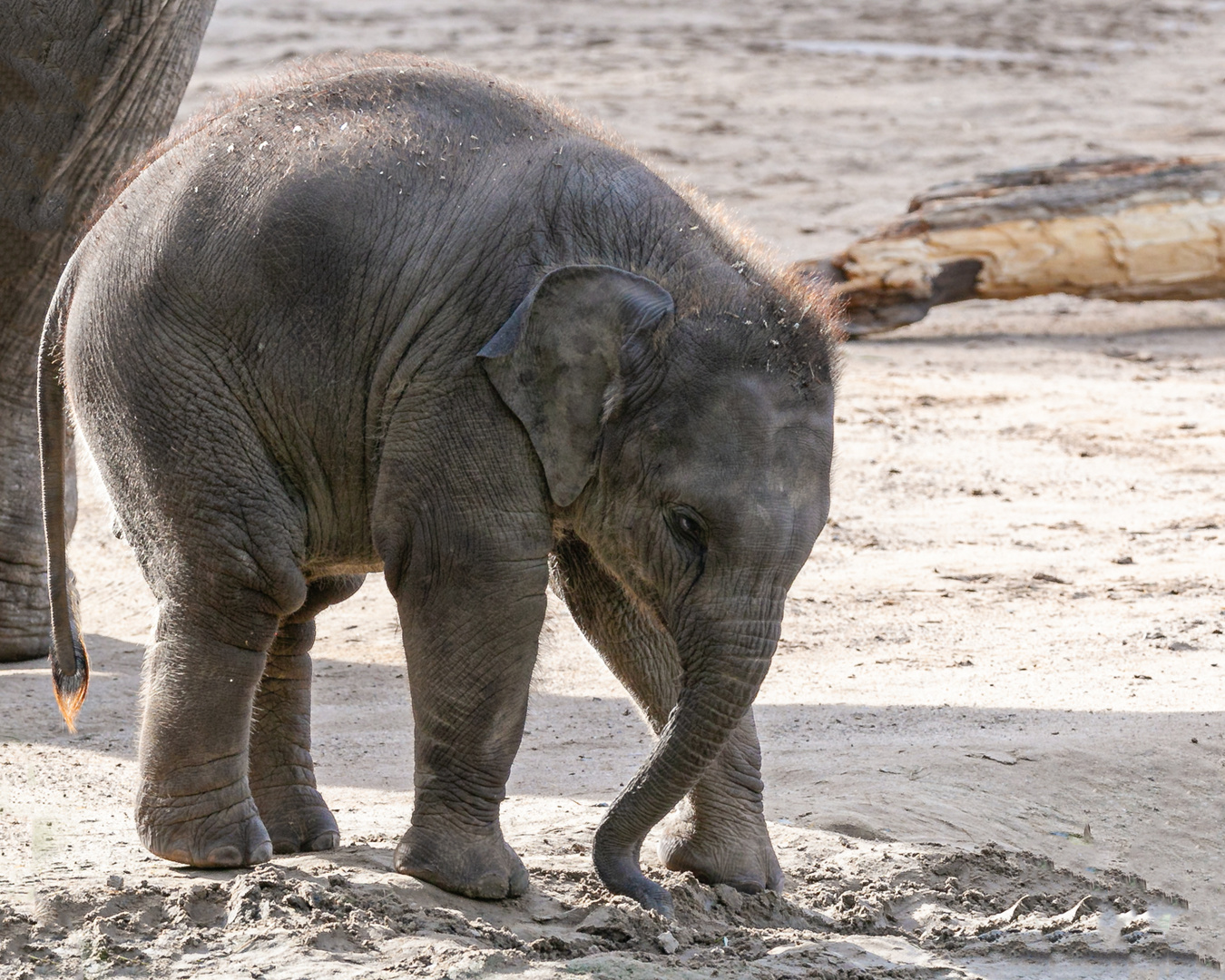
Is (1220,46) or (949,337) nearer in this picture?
(949,337)

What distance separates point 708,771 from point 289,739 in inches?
45.8

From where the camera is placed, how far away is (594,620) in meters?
4.79

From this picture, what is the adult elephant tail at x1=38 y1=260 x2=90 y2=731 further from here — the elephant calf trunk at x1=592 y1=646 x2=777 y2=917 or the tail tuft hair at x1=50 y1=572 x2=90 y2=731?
the elephant calf trunk at x1=592 y1=646 x2=777 y2=917

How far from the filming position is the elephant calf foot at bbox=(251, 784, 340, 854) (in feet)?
15.9

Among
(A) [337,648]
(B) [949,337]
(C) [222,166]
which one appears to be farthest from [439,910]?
(B) [949,337]

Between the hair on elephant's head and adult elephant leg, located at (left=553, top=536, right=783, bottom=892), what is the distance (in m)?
0.54

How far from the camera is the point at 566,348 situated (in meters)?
4.10

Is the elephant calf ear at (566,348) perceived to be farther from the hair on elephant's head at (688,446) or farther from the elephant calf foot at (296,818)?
the elephant calf foot at (296,818)

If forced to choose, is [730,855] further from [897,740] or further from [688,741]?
[897,740]

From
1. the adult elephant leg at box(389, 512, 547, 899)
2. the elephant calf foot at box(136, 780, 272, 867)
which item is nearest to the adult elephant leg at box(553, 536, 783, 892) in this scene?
the adult elephant leg at box(389, 512, 547, 899)

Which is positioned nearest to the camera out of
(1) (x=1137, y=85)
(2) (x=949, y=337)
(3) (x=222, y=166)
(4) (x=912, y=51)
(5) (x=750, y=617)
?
(5) (x=750, y=617)

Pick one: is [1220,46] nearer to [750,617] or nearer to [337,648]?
[337,648]

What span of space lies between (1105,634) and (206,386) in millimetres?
4069

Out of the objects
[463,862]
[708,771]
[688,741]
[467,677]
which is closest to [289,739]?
[463,862]
